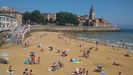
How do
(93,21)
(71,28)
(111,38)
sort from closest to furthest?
(111,38), (71,28), (93,21)

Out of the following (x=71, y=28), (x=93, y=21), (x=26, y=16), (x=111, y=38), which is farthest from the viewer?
(x=93, y=21)

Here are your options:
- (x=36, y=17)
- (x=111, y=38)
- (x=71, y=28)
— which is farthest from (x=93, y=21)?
(x=111, y=38)

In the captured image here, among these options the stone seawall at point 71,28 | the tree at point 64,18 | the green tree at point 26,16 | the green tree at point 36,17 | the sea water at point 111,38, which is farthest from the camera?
the tree at point 64,18

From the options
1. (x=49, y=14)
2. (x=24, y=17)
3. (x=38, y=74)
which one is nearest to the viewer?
(x=38, y=74)

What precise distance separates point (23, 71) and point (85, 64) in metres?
5.83

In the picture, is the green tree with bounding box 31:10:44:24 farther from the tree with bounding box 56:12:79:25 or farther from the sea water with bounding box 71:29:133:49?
the sea water with bounding box 71:29:133:49

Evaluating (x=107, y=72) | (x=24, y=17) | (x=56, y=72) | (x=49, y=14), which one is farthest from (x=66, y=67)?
(x=49, y=14)

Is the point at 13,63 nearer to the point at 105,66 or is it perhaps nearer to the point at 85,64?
the point at 85,64

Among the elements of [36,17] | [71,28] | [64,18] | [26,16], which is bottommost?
[71,28]

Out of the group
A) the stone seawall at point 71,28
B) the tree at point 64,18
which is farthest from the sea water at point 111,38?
the tree at point 64,18

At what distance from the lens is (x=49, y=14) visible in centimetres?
12412

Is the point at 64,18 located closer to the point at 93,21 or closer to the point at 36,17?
the point at 36,17

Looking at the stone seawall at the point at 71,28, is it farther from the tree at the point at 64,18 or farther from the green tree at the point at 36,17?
the green tree at the point at 36,17

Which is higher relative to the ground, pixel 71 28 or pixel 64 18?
pixel 64 18
